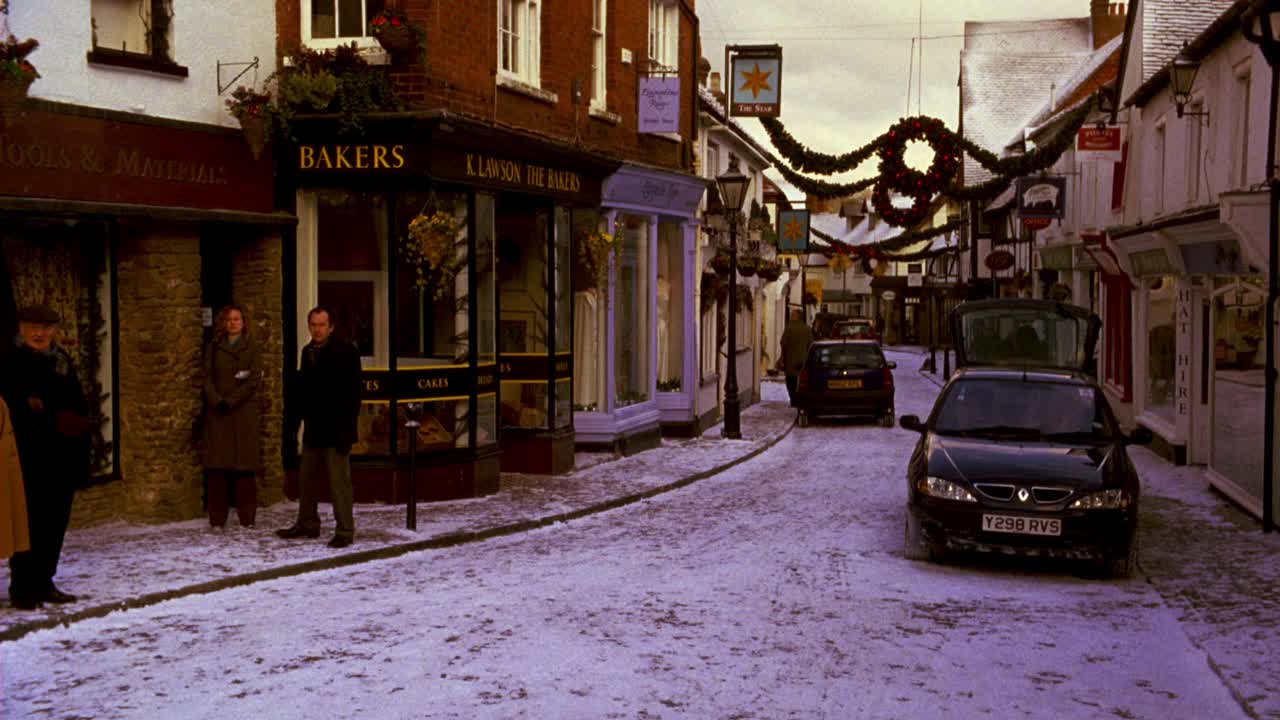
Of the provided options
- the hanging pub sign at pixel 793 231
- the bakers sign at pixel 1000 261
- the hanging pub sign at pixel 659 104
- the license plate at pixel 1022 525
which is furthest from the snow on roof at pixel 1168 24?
the license plate at pixel 1022 525

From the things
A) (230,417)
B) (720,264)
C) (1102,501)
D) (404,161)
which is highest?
(404,161)

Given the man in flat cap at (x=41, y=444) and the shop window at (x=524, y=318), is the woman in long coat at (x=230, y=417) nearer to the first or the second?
the man in flat cap at (x=41, y=444)

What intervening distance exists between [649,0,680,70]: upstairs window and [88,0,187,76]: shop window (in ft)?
32.8

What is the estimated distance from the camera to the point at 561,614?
8.67 m

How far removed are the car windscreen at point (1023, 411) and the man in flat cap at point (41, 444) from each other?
6.94 m

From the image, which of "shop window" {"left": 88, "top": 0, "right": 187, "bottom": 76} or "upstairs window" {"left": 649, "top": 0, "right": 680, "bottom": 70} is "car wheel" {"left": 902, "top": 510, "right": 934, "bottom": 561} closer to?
"shop window" {"left": 88, "top": 0, "right": 187, "bottom": 76}

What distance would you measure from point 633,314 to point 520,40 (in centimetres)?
581

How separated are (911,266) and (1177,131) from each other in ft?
208

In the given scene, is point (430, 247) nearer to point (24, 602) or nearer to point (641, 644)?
point (24, 602)

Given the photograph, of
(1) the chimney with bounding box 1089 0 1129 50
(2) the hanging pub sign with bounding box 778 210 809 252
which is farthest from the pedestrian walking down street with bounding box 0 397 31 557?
(1) the chimney with bounding box 1089 0 1129 50

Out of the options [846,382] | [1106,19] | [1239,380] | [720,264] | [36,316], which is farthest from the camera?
[1106,19]

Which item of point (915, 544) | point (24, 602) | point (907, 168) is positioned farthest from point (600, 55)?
point (24, 602)

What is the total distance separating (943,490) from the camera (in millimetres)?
10453

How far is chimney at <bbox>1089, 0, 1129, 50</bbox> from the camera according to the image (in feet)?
148
